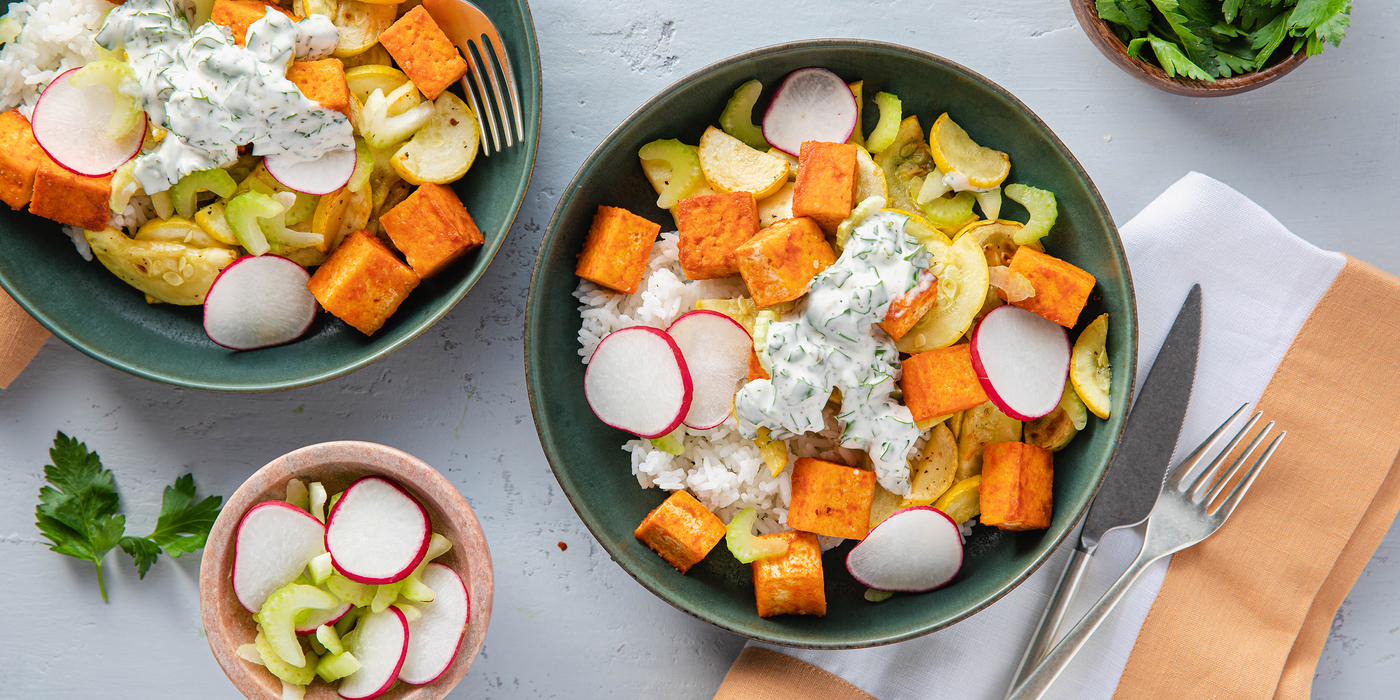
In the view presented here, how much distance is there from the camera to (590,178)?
5.45ft

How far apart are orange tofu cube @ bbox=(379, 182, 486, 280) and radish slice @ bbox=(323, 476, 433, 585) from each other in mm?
492

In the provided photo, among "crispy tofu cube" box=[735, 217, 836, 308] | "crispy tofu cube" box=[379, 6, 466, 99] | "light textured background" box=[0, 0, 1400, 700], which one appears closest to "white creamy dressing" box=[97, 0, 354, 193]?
"crispy tofu cube" box=[379, 6, 466, 99]

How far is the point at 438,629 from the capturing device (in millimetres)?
1666

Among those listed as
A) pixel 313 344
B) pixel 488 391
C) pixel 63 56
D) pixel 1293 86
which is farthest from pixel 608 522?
pixel 1293 86

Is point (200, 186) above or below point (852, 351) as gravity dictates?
above

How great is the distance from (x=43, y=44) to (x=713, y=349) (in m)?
1.64

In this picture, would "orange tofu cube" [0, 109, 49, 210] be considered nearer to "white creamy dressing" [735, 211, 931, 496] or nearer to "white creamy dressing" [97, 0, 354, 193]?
"white creamy dressing" [97, 0, 354, 193]

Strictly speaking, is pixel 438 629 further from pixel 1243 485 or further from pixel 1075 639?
pixel 1243 485

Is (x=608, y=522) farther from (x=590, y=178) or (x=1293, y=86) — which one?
(x=1293, y=86)

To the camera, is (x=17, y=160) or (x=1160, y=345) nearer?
(x=17, y=160)

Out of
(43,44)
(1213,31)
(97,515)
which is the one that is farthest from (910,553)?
(43,44)

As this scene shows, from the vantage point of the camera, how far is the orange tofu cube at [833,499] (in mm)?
1663

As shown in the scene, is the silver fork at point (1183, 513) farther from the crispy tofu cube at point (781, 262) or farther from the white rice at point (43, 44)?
the white rice at point (43, 44)

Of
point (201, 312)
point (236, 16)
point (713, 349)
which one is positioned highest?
point (236, 16)
